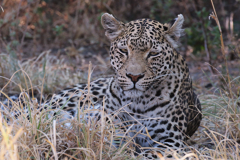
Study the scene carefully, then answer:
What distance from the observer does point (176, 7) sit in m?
10.5

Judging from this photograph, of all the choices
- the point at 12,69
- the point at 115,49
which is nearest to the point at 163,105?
the point at 115,49

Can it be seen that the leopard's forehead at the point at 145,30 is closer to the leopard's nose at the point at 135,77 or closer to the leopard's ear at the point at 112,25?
the leopard's ear at the point at 112,25

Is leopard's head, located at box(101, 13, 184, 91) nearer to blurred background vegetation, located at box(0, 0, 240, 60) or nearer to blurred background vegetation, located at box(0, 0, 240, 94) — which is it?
blurred background vegetation, located at box(0, 0, 240, 94)

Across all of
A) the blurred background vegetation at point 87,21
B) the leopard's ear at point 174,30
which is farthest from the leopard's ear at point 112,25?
the blurred background vegetation at point 87,21

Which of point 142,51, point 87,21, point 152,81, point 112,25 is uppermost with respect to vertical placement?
point 87,21

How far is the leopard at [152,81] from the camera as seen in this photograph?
4.06 metres

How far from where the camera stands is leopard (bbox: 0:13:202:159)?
4.06 meters

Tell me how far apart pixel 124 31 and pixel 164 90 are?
0.87 m

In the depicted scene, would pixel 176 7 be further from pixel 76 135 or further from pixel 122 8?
pixel 76 135

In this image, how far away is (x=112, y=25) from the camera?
443 centimetres

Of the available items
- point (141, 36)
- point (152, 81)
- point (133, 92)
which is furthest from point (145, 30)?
point (133, 92)

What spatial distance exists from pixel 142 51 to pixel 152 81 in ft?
1.21

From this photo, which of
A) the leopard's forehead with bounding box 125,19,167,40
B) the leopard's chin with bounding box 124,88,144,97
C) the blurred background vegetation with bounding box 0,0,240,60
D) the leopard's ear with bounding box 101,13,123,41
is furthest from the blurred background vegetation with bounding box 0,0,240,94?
the leopard's chin with bounding box 124,88,144,97

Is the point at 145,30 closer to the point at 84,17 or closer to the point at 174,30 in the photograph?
the point at 174,30
